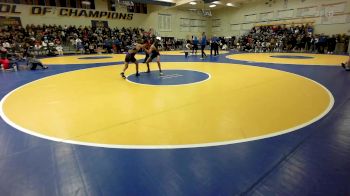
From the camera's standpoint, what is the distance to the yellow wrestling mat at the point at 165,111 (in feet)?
10.6

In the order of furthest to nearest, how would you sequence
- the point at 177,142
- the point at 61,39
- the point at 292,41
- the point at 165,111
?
the point at 61,39, the point at 292,41, the point at 165,111, the point at 177,142

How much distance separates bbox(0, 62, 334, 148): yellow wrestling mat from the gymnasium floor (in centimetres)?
2

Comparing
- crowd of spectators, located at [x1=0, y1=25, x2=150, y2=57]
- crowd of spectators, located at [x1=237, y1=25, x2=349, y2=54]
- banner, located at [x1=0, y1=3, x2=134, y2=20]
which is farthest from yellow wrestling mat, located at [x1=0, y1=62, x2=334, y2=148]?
banner, located at [x1=0, y1=3, x2=134, y2=20]

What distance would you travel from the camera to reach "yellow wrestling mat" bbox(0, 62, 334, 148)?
3.22m

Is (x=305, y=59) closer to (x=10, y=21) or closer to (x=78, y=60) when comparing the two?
(x=78, y=60)

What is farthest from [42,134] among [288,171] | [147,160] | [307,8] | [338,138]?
[307,8]

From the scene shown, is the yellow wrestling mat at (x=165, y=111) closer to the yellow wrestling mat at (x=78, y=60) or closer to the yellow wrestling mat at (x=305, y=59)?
the yellow wrestling mat at (x=305, y=59)

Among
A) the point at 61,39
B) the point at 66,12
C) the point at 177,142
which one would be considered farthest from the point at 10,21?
the point at 177,142

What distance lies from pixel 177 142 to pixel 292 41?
20591mm

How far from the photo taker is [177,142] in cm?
301

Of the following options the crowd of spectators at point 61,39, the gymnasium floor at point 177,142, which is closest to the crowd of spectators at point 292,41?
the crowd of spectators at point 61,39

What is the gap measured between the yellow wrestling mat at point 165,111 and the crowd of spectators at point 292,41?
14.1 m

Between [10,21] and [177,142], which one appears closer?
[177,142]

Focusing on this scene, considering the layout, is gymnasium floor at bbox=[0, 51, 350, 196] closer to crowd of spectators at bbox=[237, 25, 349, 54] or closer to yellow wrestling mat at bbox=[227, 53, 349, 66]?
yellow wrestling mat at bbox=[227, 53, 349, 66]
